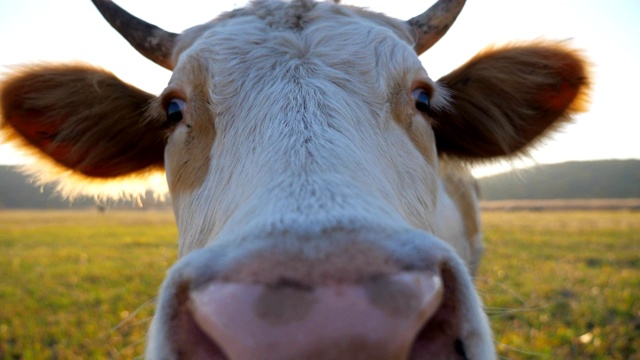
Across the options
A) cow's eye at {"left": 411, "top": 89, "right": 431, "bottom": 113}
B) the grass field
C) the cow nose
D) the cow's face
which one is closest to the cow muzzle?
the cow nose

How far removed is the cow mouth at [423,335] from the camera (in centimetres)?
103

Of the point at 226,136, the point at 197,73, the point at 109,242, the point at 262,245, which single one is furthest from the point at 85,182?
the point at 109,242

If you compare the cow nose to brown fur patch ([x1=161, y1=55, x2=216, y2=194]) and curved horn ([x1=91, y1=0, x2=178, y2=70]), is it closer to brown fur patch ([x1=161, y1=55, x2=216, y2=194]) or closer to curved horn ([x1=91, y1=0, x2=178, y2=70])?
brown fur patch ([x1=161, y1=55, x2=216, y2=194])

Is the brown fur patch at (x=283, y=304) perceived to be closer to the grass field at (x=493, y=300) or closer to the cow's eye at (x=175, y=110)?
the grass field at (x=493, y=300)

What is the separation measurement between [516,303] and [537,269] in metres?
3.20

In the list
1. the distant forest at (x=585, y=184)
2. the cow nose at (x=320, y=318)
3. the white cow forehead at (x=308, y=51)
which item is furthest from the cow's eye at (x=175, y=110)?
the distant forest at (x=585, y=184)

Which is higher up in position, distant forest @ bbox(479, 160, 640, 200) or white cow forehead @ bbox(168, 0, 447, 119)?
white cow forehead @ bbox(168, 0, 447, 119)

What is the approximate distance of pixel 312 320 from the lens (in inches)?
35.2

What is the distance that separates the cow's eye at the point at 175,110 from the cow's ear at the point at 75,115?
1.39 feet

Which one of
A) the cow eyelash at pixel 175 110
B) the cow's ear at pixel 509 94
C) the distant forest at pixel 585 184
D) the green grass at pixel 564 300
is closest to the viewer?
the cow eyelash at pixel 175 110

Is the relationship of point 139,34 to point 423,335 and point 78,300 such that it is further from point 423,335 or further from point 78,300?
point 78,300

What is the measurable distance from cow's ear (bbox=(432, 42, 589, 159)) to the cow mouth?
5.61ft

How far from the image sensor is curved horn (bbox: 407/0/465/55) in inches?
104

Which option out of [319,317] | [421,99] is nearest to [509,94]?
[421,99]
